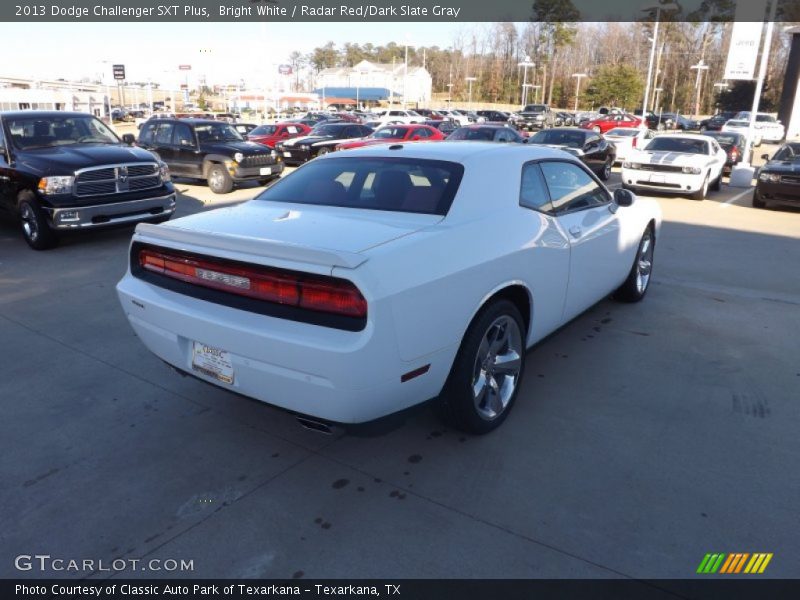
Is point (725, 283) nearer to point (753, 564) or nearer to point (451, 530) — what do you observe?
point (753, 564)

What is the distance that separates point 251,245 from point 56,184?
6.28 m

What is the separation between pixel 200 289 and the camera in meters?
3.10

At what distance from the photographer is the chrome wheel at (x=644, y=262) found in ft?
19.5

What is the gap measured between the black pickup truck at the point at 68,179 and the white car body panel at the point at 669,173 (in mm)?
10712

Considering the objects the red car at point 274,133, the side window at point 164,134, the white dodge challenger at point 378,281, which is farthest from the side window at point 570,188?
the red car at point 274,133

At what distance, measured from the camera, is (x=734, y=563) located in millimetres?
2543

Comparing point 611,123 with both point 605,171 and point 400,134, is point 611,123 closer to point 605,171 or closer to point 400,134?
point 605,171

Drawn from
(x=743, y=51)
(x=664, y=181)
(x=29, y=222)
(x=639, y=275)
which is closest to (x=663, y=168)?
(x=664, y=181)

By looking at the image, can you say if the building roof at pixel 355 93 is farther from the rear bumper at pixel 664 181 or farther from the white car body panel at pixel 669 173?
the rear bumper at pixel 664 181

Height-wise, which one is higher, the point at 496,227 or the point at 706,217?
the point at 496,227

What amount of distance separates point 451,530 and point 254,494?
100 centimetres

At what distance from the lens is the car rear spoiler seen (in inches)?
103

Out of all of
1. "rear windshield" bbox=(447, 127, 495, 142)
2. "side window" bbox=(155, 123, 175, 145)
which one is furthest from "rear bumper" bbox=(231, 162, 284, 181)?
"rear windshield" bbox=(447, 127, 495, 142)
